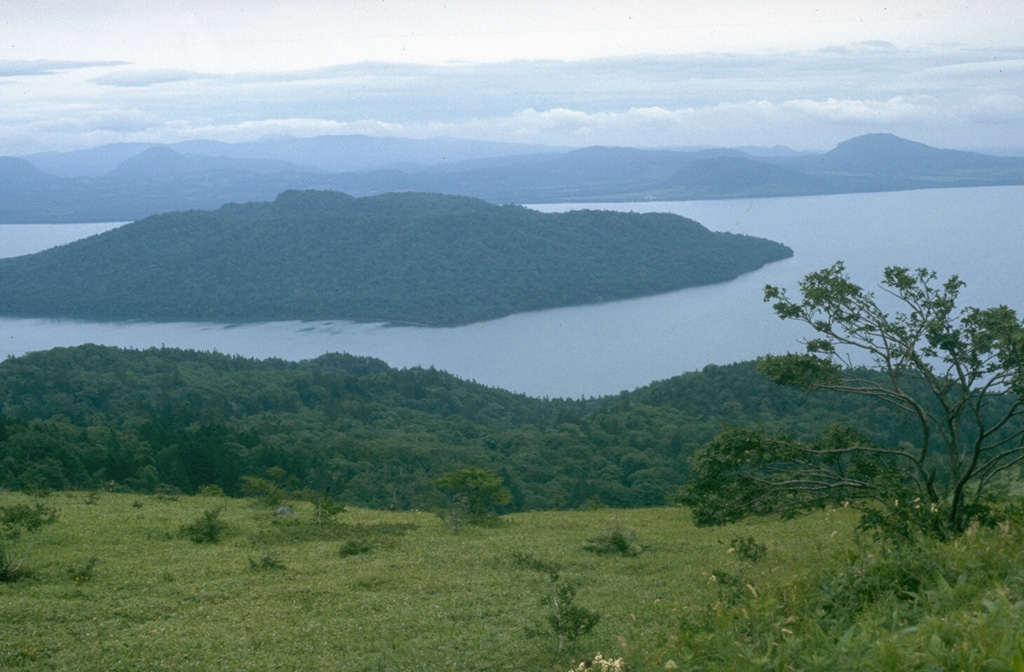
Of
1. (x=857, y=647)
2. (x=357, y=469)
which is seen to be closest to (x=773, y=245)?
(x=357, y=469)

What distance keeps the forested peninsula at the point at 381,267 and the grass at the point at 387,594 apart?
93.2 m

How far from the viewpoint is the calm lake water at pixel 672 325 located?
245 ft

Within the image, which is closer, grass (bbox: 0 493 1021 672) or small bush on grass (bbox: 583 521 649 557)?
grass (bbox: 0 493 1021 672)

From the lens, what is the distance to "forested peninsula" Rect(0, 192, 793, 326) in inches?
4417

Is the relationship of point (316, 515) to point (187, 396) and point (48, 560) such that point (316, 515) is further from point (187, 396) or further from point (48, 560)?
point (187, 396)

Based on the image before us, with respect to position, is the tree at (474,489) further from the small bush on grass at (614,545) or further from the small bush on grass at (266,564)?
the small bush on grass at (266,564)

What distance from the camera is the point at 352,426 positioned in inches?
1844

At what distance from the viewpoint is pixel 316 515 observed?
1411 cm

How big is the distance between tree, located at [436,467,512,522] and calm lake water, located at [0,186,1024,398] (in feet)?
181

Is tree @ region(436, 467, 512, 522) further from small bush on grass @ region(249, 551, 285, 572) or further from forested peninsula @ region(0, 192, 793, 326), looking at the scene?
forested peninsula @ region(0, 192, 793, 326)

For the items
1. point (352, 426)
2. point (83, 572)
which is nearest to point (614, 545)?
point (83, 572)

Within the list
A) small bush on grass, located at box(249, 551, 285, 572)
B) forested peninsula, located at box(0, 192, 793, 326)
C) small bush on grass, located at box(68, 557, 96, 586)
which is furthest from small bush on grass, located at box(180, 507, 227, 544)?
forested peninsula, located at box(0, 192, 793, 326)

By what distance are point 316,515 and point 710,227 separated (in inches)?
4555

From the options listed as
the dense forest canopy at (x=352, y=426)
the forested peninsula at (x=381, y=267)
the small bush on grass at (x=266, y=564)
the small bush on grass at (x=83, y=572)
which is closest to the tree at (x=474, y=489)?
the dense forest canopy at (x=352, y=426)
